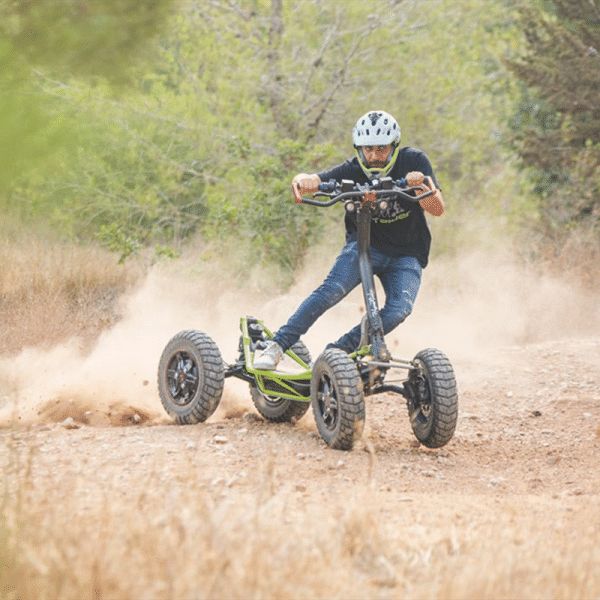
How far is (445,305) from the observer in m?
15.1

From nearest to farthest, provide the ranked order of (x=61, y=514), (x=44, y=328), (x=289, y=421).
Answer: (x=61, y=514)
(x=289, y=421)
(x=44, y=328)

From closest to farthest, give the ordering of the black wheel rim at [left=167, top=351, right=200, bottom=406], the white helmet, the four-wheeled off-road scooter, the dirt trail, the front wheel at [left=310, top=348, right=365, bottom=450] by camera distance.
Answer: the dirt trail → the front wheel at [left=310, top=348, right=365, bottom=450] → the four-wheeled off-road scooter → the white helmet → the black wheel rim at [left=167, top=351, right=200, bottom=406]

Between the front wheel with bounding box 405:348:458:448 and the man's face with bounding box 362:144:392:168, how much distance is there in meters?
1.21

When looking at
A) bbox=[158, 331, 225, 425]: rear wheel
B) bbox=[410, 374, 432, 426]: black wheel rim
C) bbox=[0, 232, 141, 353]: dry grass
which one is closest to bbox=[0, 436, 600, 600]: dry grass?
bbox=[410, 374, 432, 426]: black wheel rim

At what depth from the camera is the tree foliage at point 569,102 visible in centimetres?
1655

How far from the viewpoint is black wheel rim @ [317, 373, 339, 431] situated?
652 centimetres

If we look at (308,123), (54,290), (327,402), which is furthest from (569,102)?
(327,402)

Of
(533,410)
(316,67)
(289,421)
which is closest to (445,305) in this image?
(316,67)

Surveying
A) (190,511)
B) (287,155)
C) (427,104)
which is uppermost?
(427,104)

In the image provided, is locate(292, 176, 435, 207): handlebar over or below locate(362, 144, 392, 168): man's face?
below

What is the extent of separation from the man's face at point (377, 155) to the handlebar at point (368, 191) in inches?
12.3

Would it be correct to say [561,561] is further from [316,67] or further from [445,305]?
[316,67]

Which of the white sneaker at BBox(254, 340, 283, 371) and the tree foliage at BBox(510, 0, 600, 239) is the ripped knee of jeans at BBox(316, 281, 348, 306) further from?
the tree foliage at BBox(510, 0, 600, 239)

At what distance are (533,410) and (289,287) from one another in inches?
286
